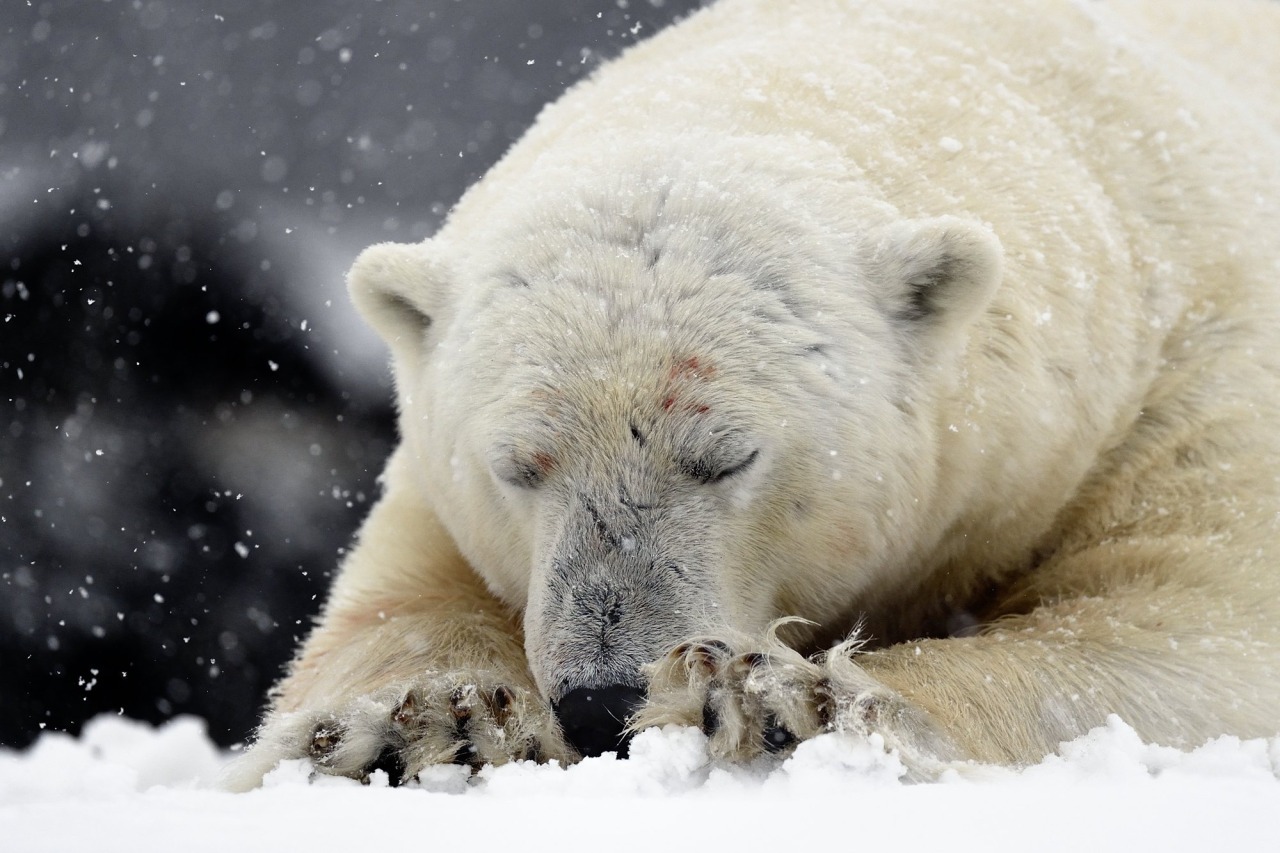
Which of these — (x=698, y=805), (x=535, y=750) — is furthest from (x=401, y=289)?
(x=698, y=805)

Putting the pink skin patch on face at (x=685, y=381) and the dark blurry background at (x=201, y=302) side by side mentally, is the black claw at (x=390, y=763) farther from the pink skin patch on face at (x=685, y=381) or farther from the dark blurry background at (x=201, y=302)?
the dark blurry background at (x=201, y=302)

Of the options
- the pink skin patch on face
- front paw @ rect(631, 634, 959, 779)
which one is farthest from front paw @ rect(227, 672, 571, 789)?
the pink skin patch on face

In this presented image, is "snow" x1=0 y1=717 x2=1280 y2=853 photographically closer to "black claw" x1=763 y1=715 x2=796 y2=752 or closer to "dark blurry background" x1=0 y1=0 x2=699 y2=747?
"black claw" x1=763 y1=715 x2=796 y2=752

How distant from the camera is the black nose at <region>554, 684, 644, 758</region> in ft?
7.08

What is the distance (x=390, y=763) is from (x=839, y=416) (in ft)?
3.41

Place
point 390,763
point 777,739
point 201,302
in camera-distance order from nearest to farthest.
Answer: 1. point 777,739
2. point 390,763
3. point 201,302

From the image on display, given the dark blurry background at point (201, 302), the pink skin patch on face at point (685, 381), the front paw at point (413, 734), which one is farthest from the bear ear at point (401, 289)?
the dark blurry background at point (201, 302)

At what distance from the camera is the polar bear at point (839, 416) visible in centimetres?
226

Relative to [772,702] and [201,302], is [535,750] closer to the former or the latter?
[772,702]

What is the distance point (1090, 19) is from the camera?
11.5ft

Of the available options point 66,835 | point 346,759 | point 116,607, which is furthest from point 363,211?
point 66,835

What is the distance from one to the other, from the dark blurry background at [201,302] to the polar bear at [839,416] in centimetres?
313

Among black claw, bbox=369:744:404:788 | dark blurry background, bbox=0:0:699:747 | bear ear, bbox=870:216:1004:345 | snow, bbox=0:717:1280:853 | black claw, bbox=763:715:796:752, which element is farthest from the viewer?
dark blurry background, bbox=0:0:699:747

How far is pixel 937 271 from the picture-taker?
258 centimetres
